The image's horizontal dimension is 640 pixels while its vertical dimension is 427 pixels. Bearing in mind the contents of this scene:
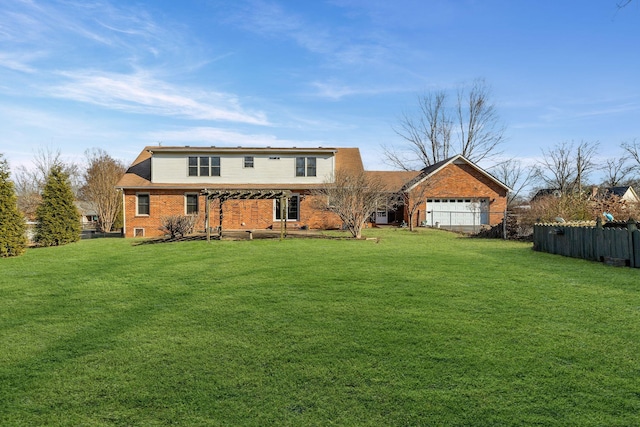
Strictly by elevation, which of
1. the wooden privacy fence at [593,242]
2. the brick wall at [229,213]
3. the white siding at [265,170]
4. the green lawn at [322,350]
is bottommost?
the green lawn at [322,350]

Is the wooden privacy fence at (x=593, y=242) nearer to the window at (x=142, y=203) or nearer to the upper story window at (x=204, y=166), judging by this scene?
the upper story window at (x=204, y=166)

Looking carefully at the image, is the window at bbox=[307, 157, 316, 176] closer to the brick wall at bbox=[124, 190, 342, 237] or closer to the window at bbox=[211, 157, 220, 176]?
the brick wall at bbox=[124, 190, 342, 237]

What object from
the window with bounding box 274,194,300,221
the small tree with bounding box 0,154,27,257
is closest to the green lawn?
the small tree with bounding box 0,154,27,257

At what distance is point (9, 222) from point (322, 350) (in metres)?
15.1

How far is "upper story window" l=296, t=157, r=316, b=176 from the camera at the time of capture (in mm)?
25359

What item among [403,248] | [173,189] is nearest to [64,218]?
[173,189]

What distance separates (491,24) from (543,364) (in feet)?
45.3

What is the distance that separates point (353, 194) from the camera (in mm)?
18750

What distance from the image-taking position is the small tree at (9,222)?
1380 cm

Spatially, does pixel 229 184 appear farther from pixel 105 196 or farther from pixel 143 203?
pixel 105 196

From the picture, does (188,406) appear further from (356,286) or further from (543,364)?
(356,286)

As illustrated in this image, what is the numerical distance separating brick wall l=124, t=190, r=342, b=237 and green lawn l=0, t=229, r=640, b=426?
1550 cm

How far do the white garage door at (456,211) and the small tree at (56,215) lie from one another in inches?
899

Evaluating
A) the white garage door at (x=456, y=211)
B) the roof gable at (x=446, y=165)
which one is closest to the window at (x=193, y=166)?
the roof gable at (x=446, y=165)
